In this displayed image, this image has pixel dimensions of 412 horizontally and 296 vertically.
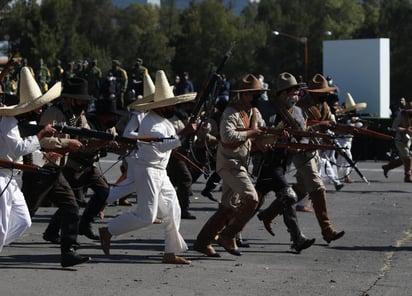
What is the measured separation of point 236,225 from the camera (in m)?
11.4

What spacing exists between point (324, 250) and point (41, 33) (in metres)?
58.6

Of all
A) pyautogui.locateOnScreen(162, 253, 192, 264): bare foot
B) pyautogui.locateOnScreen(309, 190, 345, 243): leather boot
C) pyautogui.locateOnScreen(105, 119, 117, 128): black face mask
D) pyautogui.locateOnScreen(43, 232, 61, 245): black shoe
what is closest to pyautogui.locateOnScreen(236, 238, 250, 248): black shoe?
pyautogui.locateOnScreen(309, 190, 345, 243): leather boot

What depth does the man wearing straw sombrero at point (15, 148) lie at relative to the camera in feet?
31.1

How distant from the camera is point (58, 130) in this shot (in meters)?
9.77

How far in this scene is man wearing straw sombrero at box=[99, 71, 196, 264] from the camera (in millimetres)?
10719

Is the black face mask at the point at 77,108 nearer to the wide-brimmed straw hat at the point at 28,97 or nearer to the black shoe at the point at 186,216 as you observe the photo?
the wide-brimmed straw hat at the point at 28,97

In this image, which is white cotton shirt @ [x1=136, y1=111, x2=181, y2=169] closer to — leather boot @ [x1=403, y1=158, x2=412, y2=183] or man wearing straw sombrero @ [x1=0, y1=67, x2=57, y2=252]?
man wearing straw sombrero @ [x1=0, y1=67, x2=57, y2=252]

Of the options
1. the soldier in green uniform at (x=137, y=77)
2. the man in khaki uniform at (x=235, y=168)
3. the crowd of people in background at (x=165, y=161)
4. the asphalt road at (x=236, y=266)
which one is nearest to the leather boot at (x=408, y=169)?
the asphalt road at (x=236, y=266)

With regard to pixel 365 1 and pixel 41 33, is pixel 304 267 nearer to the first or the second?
pixel 41 33

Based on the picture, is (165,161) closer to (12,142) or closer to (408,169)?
(12,142)

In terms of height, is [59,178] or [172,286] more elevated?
[59,178]

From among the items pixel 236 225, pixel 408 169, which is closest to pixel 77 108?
pixel 236 225

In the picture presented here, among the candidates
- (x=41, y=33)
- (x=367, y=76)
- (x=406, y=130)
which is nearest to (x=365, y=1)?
(x=41, y=33)

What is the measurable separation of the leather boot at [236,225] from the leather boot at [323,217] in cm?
116
